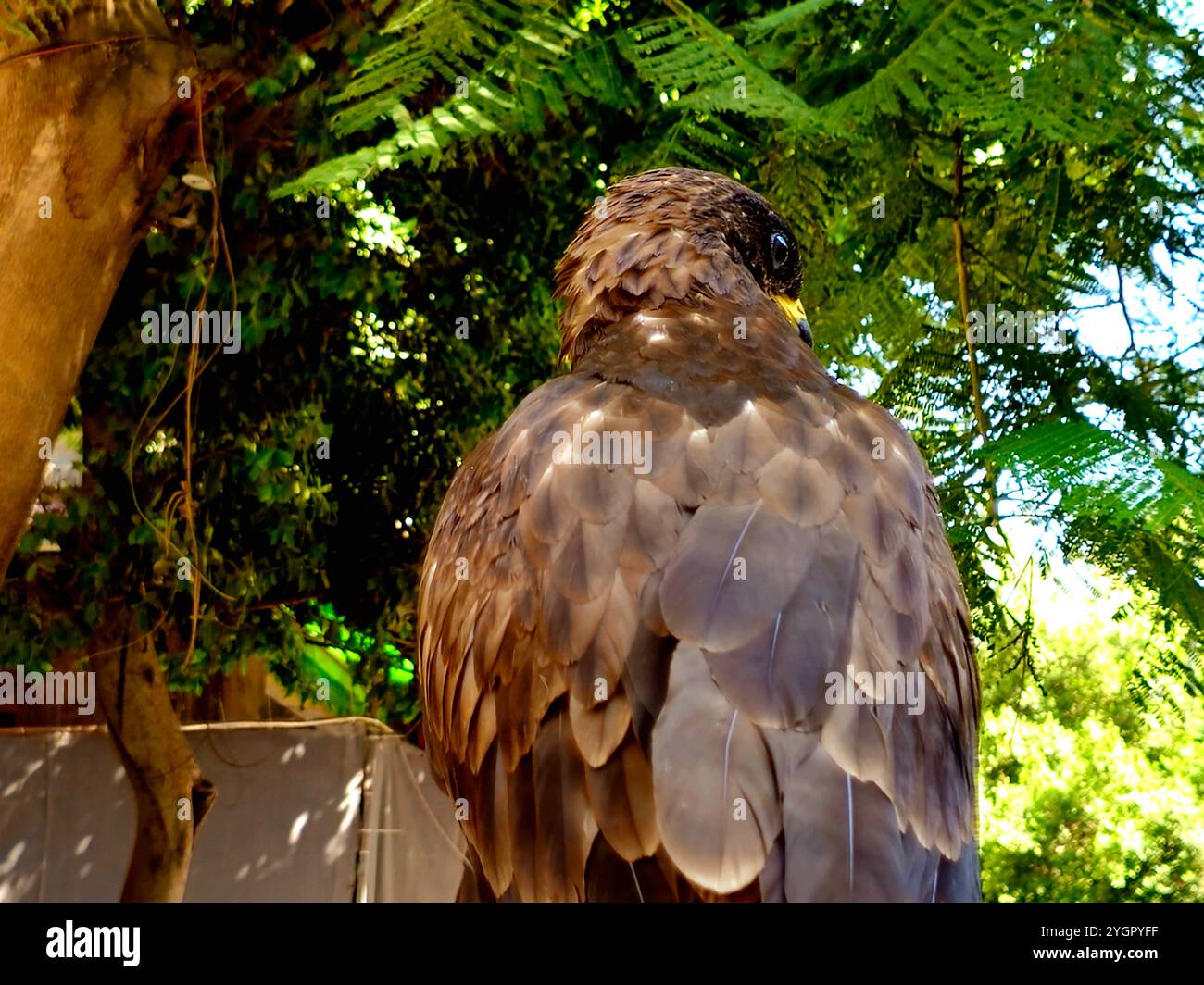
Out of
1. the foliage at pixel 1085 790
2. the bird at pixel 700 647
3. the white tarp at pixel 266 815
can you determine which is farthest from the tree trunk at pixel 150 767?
the bird at pixel 700 647

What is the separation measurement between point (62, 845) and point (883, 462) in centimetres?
492

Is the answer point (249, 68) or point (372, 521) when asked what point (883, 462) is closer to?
point (249, 68)

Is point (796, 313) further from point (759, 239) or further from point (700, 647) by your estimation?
point (700, 647)

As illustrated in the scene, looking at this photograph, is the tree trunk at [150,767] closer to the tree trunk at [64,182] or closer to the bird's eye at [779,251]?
the tree trunk at [64,182]

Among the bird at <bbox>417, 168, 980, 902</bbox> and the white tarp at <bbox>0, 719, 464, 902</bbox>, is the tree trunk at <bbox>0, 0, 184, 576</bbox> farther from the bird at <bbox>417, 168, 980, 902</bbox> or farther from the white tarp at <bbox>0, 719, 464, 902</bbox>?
the white tarp at <bbox>0, 719, 464, 902</bbox>

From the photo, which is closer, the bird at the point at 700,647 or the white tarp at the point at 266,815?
the bird at the point at 700,647

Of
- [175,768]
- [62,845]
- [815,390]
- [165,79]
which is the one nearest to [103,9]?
[165,79]

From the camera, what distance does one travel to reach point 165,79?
2.38m

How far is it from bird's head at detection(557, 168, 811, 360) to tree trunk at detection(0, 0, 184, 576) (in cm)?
110

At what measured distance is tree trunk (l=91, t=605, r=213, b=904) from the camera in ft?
14.3

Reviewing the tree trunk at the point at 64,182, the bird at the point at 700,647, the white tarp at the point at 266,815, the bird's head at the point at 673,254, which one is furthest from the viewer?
the white tarp at the point at 266,815

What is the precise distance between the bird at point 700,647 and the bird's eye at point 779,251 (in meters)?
0.30

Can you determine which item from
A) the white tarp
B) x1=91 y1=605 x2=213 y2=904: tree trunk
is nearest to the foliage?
the white tarp

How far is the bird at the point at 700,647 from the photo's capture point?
42.2 inches
